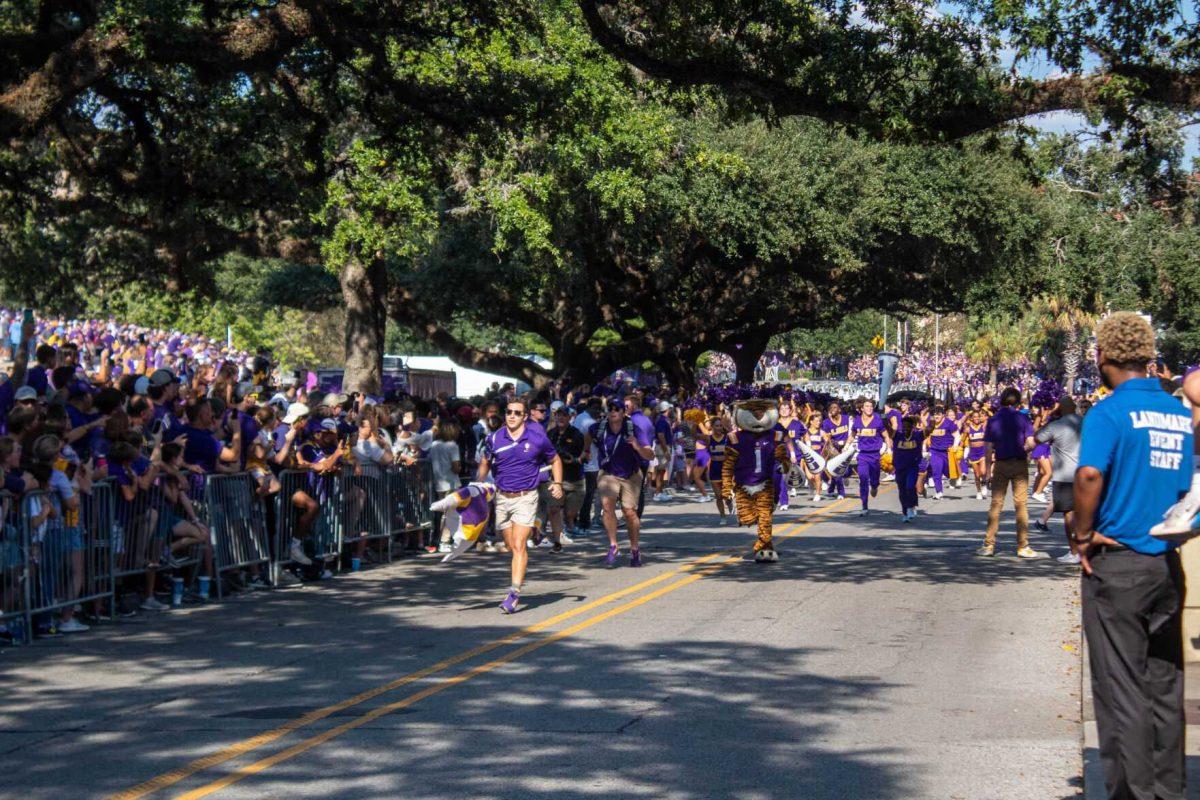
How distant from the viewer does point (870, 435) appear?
995 inches

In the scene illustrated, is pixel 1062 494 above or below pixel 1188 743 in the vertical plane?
above

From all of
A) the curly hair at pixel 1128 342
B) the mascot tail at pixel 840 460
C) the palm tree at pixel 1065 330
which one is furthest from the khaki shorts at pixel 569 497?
the palm tree at pixel 1065 330

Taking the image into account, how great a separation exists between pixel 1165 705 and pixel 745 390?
34.8m

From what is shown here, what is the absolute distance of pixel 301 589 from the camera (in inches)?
622

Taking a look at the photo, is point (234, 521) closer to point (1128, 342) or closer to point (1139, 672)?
point (1128, 342)

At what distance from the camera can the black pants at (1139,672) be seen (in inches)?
254

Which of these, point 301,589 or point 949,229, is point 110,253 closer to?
point 301,589

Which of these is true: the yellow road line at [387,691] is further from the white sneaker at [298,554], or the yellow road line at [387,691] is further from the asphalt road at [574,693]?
the white sneaker at [298,554]

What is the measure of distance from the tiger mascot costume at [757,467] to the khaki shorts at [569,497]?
2.45 metres

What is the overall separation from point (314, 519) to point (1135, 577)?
1125 centimetres

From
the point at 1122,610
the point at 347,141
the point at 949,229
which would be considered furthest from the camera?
the point at 949,229

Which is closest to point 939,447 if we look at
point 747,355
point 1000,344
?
point 747,355

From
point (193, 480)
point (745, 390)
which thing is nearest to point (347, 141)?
point (745, 390)

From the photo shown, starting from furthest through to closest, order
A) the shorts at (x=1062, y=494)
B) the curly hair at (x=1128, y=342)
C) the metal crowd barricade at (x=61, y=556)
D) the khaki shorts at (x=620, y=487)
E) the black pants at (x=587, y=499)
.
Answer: the black pants at (x=587, y=499)
the khaki shorts at (x=620, y=487)
the shorts at (x=1062, y=494)
the metal crowd barricade at (x=61, y=556)
the curly hair at (x=1128, y=342)
